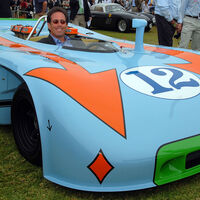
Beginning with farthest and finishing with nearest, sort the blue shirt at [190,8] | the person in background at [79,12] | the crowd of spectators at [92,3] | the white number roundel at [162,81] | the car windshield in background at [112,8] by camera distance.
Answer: the crowd of spectators at [92,3], the car windshield in background at [112,8], the person in background at [79,12], the blue shirt at [190,8], the white number roundel at [162,81]

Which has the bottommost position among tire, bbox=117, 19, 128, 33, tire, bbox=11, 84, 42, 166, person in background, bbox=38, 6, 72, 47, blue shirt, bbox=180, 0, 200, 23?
tire, bbox=117, 19, 128, 33

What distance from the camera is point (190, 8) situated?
166 inches

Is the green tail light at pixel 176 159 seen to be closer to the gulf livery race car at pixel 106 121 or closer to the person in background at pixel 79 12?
the gulf livery race car at pixel 106 121

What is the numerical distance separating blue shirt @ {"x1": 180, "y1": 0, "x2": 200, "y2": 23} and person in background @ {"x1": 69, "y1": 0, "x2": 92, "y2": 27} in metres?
2.60

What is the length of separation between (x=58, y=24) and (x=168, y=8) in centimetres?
202

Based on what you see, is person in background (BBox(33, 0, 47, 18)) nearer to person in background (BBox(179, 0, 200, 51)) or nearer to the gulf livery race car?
person in background (BBox(179, 0, 200, 51))

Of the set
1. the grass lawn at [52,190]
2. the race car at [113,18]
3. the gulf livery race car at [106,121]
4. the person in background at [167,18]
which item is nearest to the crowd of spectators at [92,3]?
the race car at [113,18]

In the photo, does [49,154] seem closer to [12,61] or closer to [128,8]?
[12,61]

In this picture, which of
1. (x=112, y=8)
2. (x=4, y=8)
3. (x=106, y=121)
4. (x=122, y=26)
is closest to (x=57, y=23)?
(x=106, y=121)

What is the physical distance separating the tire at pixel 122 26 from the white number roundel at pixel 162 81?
9724 millimetres

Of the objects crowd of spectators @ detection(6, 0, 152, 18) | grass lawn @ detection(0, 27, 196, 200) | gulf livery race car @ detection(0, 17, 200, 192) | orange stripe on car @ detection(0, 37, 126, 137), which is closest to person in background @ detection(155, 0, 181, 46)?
gulf livery race car @ detection(0, 17, 200, 192)

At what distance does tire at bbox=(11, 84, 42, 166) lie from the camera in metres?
1.92

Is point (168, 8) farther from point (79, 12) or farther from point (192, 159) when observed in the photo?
point (192, 159)

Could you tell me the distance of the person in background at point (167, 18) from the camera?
13.8 feet
